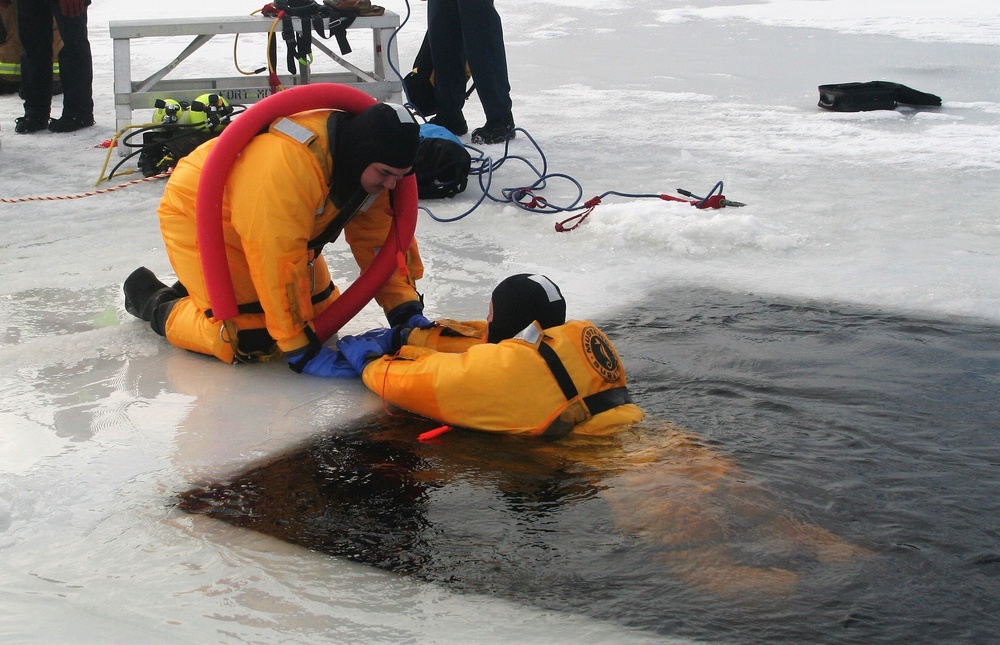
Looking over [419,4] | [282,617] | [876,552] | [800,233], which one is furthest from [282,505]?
[419,4]

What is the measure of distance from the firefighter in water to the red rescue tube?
526 millimetres

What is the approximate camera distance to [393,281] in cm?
383

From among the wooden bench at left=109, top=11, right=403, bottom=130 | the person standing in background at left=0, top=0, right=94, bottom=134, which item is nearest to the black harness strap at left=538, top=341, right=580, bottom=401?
the wooden bench at left=109, top=11, right=403, bottom=130

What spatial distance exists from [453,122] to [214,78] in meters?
1.70

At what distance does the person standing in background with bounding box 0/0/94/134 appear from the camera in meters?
6.92

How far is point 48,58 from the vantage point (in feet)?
23.4

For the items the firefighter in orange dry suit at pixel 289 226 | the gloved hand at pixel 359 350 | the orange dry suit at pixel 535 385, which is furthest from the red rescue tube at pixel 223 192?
the orange dry suit at pixel 535 385

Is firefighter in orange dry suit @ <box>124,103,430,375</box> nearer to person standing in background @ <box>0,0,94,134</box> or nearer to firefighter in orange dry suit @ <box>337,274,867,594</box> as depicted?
firefighter in orange dry suit @ <box>337,274,867,594</box>

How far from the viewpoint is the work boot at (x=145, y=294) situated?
3.86 metres

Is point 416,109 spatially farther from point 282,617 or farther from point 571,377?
point 282,617

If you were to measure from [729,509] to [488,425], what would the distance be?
2.54ft

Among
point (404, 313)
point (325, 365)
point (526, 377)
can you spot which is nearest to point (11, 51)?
point (404, 313)

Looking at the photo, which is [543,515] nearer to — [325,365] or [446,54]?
[325,365]

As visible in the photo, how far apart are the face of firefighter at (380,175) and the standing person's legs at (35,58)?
485cm
